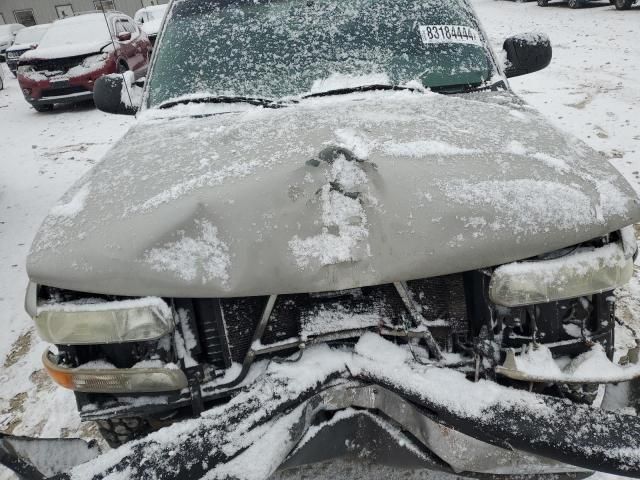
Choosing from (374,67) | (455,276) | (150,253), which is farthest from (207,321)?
(374,67)

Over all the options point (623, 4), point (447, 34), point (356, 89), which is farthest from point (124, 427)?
point (623, 4)

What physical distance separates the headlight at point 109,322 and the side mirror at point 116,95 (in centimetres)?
192

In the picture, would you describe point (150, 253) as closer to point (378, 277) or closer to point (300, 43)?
point (378, 277)

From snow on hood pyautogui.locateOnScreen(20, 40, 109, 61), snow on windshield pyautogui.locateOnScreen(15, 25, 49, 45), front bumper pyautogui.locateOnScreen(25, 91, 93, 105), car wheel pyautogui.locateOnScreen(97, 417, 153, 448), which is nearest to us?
car wheel pyautogui.locateOnScreen(97, 417, 153, 448)

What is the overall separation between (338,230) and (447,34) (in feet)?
5.37

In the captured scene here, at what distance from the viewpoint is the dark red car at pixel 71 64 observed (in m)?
8.82

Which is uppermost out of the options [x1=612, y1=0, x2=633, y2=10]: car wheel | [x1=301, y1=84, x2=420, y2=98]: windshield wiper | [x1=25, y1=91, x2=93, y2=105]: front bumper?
[x1=301, y1=84, x2=420, y2=98]: windshield wiper

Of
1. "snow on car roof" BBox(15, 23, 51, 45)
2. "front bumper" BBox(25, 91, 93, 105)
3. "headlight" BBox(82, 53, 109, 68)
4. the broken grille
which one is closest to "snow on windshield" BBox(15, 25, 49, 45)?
"snow on car roof" BBox(15, 23, 51, 45)

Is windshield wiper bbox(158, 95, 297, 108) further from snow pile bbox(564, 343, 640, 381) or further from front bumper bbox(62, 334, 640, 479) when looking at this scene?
snow pile bbox(564, 343, 640, 381)

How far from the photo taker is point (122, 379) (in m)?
1.56

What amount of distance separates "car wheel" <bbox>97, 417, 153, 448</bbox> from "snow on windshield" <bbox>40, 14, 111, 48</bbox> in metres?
8.86

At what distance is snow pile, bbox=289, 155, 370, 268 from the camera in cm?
139

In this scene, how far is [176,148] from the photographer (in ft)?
6.32

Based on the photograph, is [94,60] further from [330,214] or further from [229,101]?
[330,214]
